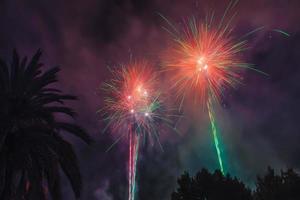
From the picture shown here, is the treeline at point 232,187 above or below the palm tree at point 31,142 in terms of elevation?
above

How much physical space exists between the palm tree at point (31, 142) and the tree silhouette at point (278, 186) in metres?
29.1

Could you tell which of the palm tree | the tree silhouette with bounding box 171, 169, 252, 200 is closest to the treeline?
the tree silhouette with bounding box 171, 169, 252, 200

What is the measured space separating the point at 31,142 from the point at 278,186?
32.7 m

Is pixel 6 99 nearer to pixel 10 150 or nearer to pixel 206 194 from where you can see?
pixel 10 150

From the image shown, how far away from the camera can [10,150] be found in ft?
68.2

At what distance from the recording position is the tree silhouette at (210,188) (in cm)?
4272

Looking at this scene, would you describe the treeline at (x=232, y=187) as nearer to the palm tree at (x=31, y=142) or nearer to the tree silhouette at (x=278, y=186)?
the tree silhouette at (x=278, y=186)

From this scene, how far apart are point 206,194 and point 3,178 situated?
94.9ft

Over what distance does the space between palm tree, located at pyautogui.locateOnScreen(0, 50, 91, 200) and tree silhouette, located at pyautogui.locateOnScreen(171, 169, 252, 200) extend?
2527 cm

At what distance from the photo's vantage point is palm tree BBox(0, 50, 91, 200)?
20.3 meters

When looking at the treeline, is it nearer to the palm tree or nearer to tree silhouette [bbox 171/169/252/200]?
tree silhouette [bbox 171/169/252/200]

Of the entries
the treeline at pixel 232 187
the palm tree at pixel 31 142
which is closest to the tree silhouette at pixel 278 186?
the treeline at pixel 232 187

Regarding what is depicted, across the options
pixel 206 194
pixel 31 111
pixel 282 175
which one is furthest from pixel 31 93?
pixel 282 175

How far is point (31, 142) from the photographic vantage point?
20.8m
